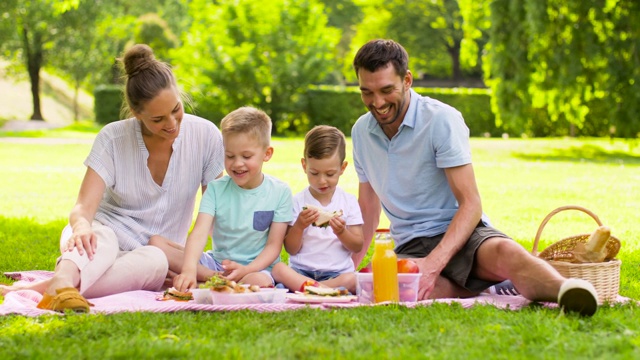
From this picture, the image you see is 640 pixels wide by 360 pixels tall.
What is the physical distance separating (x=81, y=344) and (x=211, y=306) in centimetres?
71

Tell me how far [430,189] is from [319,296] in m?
0.79

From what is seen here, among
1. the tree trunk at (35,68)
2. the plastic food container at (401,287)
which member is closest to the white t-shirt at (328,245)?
the plastic food container at (401,287)

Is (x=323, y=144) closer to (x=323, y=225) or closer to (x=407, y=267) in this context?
(x=323, y=225)

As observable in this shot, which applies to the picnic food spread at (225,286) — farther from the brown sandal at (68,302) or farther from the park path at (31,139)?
the park path at (31,139)

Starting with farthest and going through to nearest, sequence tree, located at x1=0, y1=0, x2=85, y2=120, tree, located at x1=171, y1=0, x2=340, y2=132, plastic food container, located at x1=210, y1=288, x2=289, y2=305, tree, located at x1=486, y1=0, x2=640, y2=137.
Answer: tree, located at x1=0, y1=0, x2=85, y2=120 → tree, located at x1=171, y1=0, x2=340, y2=132 → tree, located at x1=486, y1=0, x2=640, y2=137 → plastic food container, located at x1=210, y1=288, x2=289, y2=305

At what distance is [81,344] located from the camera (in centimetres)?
315

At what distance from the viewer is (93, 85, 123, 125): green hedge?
1006 inches

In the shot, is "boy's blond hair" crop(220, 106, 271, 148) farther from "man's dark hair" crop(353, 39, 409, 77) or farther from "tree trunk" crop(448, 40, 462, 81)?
"tree trunk" crop(448, 40, 462, 81)

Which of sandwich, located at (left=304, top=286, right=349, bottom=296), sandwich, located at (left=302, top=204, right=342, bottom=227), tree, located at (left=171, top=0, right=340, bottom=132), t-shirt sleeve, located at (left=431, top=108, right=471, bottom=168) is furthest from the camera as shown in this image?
tree, located at (left=171, top=0, right=340, bottom=132)

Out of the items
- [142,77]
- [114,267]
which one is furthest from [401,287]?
[142,77]

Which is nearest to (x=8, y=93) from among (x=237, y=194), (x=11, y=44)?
(x=11, y=44)

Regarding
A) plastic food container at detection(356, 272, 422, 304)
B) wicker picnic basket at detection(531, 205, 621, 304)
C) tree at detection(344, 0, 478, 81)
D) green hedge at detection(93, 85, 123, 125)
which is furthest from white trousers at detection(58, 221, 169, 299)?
tree at detection(344, 0, 478, 81)

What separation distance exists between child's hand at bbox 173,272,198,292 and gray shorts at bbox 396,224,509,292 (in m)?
1.02

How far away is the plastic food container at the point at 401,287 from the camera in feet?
12.5
